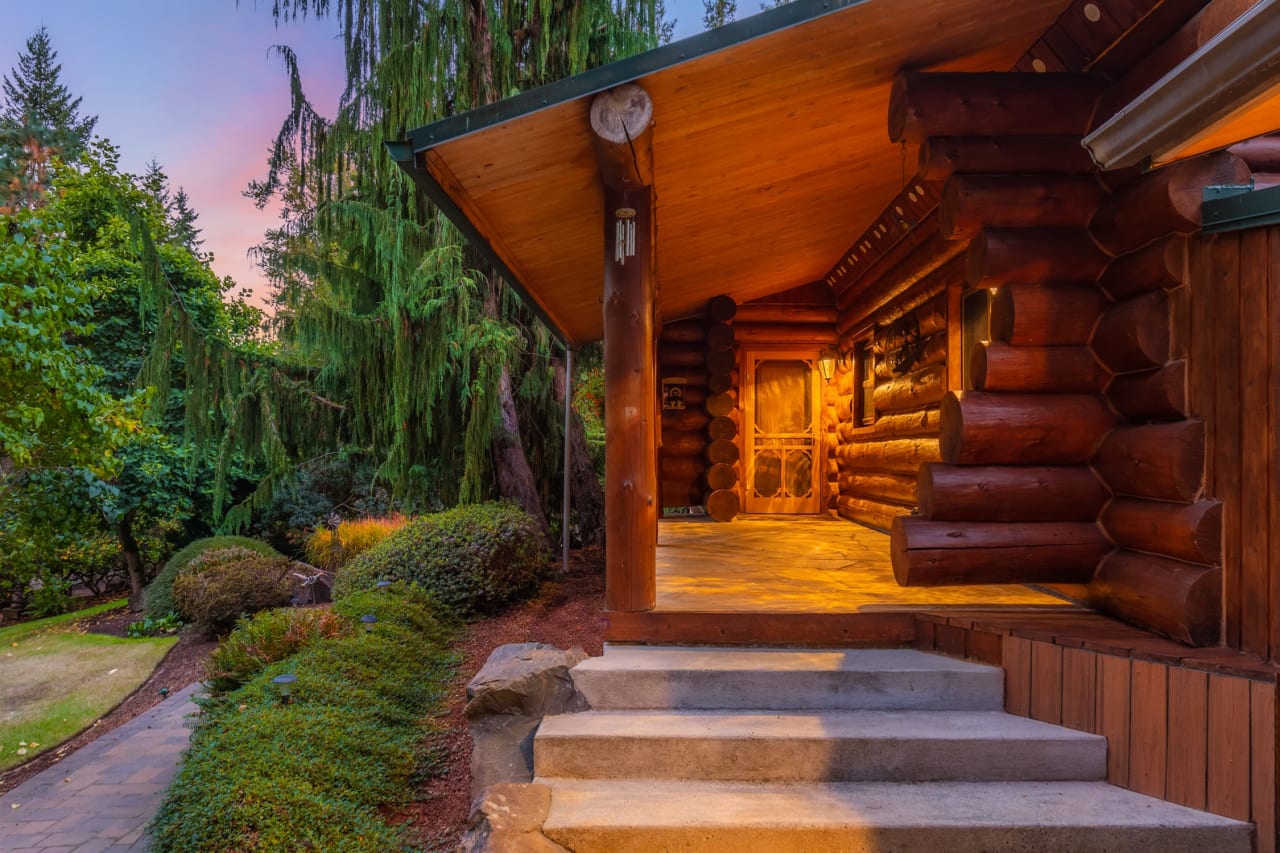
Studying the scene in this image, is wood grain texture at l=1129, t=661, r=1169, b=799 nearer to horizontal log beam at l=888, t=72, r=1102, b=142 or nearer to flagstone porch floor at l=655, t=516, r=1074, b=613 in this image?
flagstone porch floor at l=655, t=516, r=1074, b=613

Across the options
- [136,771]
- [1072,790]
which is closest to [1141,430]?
[1072,790]

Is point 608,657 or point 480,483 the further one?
point 480,483

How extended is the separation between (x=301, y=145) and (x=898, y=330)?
7014 millimetres

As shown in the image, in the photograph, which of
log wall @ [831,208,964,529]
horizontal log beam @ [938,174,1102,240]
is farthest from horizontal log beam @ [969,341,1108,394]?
log wall @ [831,208,964,529]

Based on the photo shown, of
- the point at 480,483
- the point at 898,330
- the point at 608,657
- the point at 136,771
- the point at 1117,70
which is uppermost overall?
the point at 1117,70

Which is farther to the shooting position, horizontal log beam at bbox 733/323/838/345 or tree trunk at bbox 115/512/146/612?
tree trunk at bbox 115/512/146/612

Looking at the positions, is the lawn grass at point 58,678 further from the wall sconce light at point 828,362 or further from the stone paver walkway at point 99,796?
the wall sconce light at point 828,362

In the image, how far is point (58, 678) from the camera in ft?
18.4

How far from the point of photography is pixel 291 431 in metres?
7.60

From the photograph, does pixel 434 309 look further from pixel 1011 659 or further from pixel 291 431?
pixel 1011 659

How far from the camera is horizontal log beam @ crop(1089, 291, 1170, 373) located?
2.84 meters

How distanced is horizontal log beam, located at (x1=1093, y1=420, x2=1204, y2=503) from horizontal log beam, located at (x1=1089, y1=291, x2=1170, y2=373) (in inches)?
11.8

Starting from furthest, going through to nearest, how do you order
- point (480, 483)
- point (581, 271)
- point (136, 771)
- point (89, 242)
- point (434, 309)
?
point (89, 242) → point (480, 483) → point (434, 309) → point (581, 271) → point (136, 771)

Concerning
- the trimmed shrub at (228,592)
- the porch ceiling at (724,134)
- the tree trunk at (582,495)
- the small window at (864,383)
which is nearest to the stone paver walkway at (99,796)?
the trimmed shrub at (228,592)
